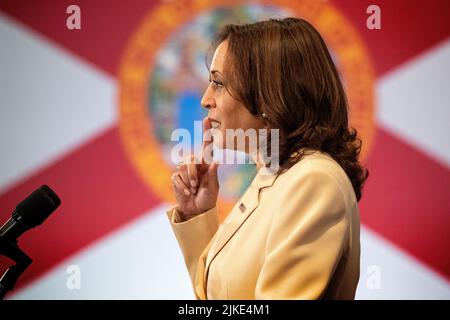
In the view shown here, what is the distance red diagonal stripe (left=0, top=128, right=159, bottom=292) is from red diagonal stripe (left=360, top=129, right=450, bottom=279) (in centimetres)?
116

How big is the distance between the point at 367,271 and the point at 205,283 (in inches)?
71.4

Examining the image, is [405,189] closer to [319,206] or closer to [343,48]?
[343,48]

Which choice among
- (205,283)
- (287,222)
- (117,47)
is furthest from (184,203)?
(117,47)

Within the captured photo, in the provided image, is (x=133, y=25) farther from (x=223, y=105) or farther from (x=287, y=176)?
(x=287, y=176)

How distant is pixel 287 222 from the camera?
113cm

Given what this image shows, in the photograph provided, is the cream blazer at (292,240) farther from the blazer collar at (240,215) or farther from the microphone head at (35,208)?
the microphone head at (35,208)

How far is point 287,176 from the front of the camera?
124 cm

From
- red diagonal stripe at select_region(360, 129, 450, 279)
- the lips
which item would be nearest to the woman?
the lips

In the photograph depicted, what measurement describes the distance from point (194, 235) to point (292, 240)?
505 mm

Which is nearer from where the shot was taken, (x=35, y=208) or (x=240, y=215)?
(x=35, y=208)

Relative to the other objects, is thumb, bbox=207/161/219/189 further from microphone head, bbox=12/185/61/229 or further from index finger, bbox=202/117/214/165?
microphone head, bbox=12/185/61/229

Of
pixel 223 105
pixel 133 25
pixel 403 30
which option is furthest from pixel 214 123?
pixel 403 30

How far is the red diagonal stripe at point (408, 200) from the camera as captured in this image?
119 inches

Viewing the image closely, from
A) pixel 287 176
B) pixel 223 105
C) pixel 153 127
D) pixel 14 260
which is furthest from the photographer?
pixel 153 127
